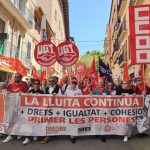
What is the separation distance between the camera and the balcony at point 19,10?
65.5 feet

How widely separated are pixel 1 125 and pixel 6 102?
0.60 meters

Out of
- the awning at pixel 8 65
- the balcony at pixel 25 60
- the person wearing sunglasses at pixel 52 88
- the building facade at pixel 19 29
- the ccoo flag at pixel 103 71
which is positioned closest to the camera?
the person wearing sunglasses at pixel 52 88

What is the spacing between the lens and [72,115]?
8289 millimetres

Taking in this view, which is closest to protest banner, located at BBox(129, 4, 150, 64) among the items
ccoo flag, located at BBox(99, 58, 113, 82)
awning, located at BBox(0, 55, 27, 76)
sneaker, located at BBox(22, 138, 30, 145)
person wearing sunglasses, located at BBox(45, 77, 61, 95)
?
person wearing sunglasses, located at BBox(45, 77, 61, 95)

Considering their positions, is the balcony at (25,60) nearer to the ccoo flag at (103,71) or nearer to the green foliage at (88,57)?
the ccoo flag at (103,71)

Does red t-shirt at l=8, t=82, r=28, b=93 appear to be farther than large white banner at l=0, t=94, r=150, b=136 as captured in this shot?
Yes

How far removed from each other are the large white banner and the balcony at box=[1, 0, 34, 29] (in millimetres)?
12455

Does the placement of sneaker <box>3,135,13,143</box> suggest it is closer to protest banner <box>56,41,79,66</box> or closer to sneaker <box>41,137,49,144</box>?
sneaker <box>41,137,49,144</box>

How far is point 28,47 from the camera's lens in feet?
88.1

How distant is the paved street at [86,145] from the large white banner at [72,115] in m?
0.22

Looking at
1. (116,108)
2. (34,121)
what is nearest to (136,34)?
(116,108)

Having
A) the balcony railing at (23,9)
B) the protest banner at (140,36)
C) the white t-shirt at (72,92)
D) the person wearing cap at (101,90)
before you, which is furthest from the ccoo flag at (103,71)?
the balcony railing at (23,9)

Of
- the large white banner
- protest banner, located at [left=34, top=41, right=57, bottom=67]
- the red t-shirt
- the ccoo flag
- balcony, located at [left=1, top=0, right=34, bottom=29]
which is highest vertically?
balcony, located at [left=1, top=0, right=34, bottom=29]

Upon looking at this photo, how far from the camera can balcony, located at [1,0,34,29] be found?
20.0 m
